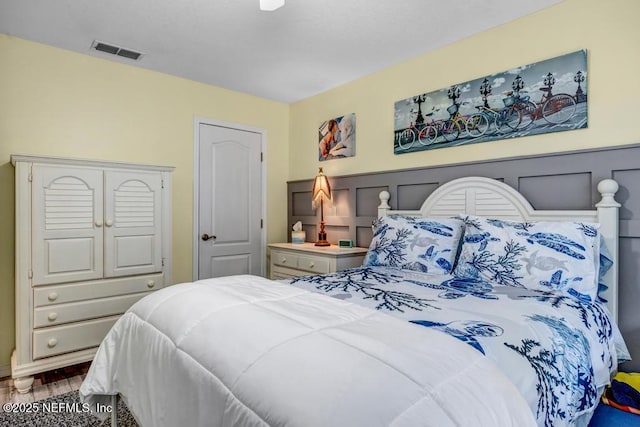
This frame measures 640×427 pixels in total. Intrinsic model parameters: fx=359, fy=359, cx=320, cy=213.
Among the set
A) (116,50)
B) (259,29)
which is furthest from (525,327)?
(116,50)

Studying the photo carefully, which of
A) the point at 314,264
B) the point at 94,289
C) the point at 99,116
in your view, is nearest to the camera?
the point at 94,289

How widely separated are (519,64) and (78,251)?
10.8 feet

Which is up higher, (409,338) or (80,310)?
(409,338)

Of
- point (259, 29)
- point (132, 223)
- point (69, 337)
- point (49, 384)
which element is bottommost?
point (49, 384)

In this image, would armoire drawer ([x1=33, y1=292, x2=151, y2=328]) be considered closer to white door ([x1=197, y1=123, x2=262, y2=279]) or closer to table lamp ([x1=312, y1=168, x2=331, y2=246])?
white door ([x1=197, y1=123, x2=262, y2=279])

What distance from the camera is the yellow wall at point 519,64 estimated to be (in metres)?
2.02

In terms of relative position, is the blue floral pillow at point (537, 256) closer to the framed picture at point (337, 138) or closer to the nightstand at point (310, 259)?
the nightstand at point (310, 259)

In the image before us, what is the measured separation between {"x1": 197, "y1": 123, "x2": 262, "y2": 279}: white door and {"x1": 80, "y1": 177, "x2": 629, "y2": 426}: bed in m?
1.88

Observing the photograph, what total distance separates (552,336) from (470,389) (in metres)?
0.64

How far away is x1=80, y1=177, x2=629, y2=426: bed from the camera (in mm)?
808

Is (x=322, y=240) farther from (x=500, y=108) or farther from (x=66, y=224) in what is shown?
(x=66, y=224)

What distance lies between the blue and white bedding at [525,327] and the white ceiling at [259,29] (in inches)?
66.8

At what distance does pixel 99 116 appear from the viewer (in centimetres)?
302

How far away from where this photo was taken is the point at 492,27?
2.51 m
